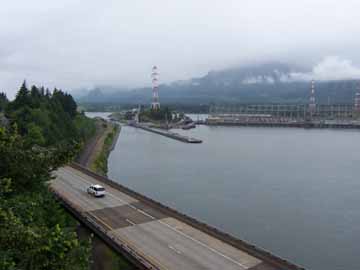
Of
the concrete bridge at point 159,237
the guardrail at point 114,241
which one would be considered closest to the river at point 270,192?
the concrete bridge at point 159,237

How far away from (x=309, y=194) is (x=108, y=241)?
11106 millimetres

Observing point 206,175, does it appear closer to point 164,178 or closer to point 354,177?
point 164,178

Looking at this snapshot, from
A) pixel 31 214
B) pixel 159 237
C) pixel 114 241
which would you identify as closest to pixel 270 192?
pixel 159 237

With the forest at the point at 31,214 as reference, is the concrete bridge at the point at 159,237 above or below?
below

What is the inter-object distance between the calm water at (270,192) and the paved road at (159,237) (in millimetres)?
3131

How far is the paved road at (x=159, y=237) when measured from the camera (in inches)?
272

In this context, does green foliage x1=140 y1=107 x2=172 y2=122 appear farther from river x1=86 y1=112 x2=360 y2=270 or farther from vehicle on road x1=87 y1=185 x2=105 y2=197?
vehicle on road x1=87 y1=185 x2=105 y2=197

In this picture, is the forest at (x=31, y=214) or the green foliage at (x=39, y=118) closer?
the forest at (x=31, y=214)

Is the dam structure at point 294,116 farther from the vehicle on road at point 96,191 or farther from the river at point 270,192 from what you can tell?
the vehicle on road at point 96,191

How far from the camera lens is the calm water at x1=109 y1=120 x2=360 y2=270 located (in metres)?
10.9

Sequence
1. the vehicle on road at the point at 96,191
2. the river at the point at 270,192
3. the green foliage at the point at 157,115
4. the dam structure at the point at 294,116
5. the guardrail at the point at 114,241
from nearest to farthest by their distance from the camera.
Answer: the guardrail at the point at 114,241 → the river at the point at 270,192 → the vehicle on road at the point at 96,191 → the green foliage at the point at 157,115 → the dam structure at the point at 294,116

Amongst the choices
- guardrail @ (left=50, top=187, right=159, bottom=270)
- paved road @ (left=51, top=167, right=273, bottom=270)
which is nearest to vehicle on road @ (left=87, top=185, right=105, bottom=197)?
paved road @ (left=51, top=167, right=273, bottom=270)

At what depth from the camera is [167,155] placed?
29.0 metres

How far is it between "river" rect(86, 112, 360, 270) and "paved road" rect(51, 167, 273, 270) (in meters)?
3.15
